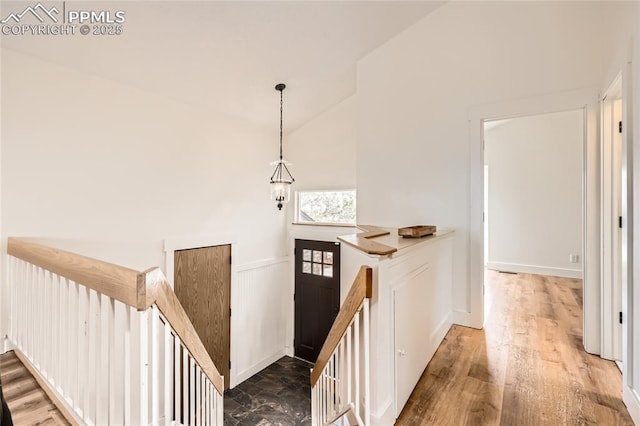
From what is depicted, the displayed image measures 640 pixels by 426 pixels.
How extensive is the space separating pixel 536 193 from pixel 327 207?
384 centimetres

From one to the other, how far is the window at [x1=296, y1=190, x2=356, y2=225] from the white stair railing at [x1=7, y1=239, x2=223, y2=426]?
3145mm

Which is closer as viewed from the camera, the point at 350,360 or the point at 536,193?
the point at 350,360

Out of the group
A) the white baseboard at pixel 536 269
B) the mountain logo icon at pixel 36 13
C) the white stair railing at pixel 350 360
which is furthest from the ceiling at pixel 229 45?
the white baseboard at pixel 536 269

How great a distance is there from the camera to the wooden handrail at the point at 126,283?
108cm

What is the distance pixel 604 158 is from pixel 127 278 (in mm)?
3241

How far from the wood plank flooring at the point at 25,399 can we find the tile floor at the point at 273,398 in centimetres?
263

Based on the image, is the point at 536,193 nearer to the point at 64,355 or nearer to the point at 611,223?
the point at 611,223

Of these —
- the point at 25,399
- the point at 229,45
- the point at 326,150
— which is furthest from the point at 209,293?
the point at 229,45

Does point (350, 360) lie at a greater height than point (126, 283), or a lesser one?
lesser

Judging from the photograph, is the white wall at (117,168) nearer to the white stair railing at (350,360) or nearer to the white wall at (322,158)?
the white wall at (322,158)

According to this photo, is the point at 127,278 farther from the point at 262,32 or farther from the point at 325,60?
the point at 325,60

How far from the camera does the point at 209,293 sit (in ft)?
13.5

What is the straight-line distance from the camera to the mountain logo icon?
2103 millimetres

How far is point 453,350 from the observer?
94.0 inches
